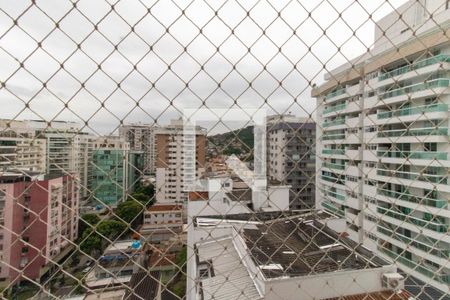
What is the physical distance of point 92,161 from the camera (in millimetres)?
857

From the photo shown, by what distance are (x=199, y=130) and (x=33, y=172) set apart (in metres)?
→ 0.52

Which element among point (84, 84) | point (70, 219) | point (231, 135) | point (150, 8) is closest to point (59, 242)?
point (70, 219)

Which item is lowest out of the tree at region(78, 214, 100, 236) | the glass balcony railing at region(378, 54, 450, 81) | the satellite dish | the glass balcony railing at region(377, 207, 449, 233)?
the glass balcony railing at region(377, 207, 449, 233)

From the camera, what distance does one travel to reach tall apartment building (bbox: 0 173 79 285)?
708 millimetres

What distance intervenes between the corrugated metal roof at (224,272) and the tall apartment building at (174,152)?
1.03 ft

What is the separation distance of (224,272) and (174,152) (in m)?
0.89

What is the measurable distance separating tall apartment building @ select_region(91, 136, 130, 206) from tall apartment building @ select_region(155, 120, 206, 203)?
0.10 metres

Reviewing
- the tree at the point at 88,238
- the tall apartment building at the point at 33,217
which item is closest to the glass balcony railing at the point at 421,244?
the tree at the point at 88,238

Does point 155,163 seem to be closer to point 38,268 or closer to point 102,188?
point 102,188

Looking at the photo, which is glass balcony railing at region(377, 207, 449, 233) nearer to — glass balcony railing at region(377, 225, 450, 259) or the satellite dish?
glass balcony railing at region(377, 225, 450, 259)

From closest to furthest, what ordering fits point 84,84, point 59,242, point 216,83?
point 84,84
point 216,83
point 59,242

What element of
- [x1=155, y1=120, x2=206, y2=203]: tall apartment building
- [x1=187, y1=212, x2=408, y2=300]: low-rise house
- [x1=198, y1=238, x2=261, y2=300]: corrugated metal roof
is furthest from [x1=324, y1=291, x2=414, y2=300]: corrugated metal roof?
[x1=155, y1=120, x2=206, y2=203]: tall apartment building

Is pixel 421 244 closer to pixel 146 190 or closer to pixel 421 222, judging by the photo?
pixel 421 222

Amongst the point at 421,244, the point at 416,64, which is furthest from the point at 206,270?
the point at 421,244
